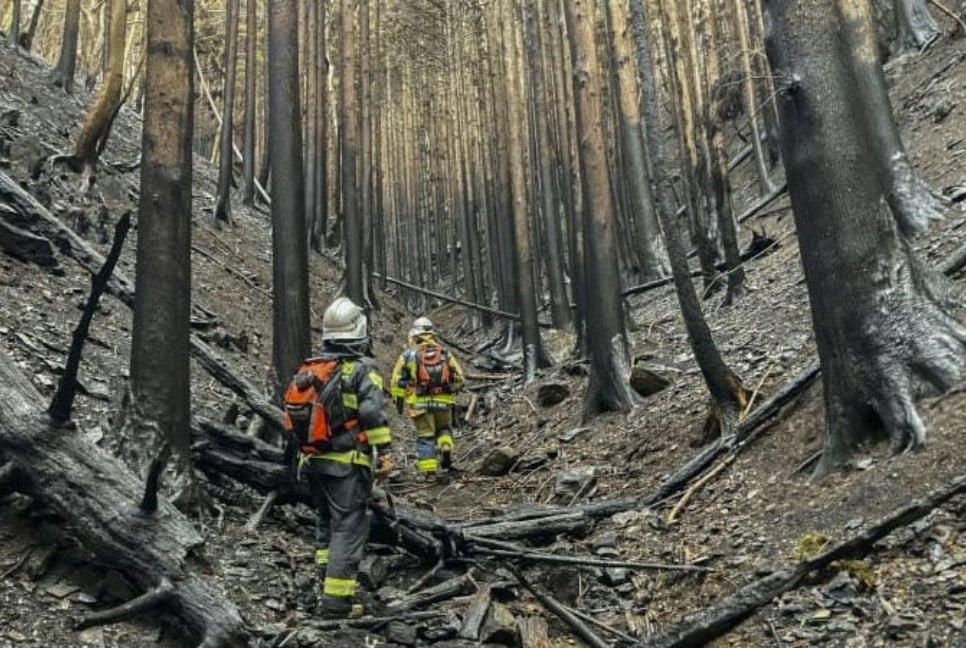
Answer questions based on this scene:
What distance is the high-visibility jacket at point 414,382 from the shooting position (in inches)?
340

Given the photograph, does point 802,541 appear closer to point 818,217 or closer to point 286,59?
point 818,217

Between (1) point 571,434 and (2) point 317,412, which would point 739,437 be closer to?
(1) point 571,434

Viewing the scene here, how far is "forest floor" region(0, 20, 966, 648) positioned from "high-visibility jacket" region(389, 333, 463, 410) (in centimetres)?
82

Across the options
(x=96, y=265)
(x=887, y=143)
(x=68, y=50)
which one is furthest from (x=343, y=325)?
(x=68, y=50)

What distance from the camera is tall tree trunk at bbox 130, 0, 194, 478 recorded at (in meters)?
4.59

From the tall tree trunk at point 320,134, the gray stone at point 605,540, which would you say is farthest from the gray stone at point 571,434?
the tall tree trunk at point 320,134

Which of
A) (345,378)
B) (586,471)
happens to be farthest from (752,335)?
(345,378)

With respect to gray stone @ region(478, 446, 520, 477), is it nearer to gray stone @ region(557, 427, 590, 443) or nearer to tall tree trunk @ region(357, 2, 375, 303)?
gray stone @ region(557, 427, 590, 443)

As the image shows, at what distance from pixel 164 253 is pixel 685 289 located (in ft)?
12.8

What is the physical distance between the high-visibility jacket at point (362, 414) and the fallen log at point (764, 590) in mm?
1861

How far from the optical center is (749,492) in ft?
17.1

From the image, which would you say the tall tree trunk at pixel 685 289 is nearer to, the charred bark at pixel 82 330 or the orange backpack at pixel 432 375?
the orange backpack at pixel 432 375

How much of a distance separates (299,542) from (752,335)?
5.13 m

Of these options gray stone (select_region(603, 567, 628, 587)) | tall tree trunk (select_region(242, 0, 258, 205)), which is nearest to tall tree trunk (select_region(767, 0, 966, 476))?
gray stone (select_region(603, 567, 628, 587))
